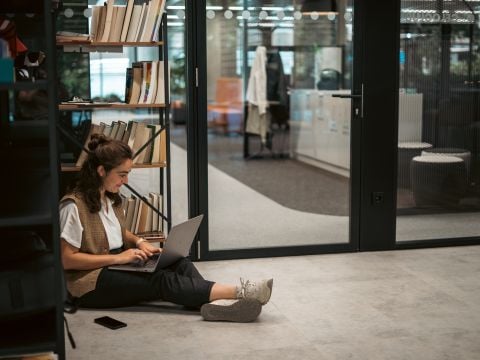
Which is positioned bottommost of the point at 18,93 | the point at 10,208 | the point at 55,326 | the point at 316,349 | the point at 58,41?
the point at 316,349

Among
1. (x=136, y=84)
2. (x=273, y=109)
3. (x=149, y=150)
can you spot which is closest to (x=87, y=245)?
(x=149, y=150)

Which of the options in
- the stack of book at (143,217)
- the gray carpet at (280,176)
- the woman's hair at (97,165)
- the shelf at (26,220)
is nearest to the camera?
the shelf at (26,220)

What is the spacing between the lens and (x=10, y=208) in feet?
8.18

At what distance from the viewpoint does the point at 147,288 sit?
3945 millimetres

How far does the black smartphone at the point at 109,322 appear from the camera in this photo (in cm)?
376

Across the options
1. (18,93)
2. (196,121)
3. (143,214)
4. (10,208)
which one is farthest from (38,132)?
(10,208)

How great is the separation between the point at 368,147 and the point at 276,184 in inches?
65.8

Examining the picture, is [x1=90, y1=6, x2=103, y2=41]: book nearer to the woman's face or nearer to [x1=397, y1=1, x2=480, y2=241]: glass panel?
the woman's face

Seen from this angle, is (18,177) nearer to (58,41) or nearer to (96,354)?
(96,354)

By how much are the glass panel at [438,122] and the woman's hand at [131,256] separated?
7.12 feet

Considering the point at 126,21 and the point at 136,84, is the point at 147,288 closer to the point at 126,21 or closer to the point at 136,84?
the point at 136,84

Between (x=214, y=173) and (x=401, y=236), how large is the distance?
54.0 inches

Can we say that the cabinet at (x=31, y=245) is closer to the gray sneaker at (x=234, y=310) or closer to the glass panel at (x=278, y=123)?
the gray sneaker at (x=234, y=310)

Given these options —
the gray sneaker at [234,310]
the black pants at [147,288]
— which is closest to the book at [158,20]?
the black pants at [147,288]
